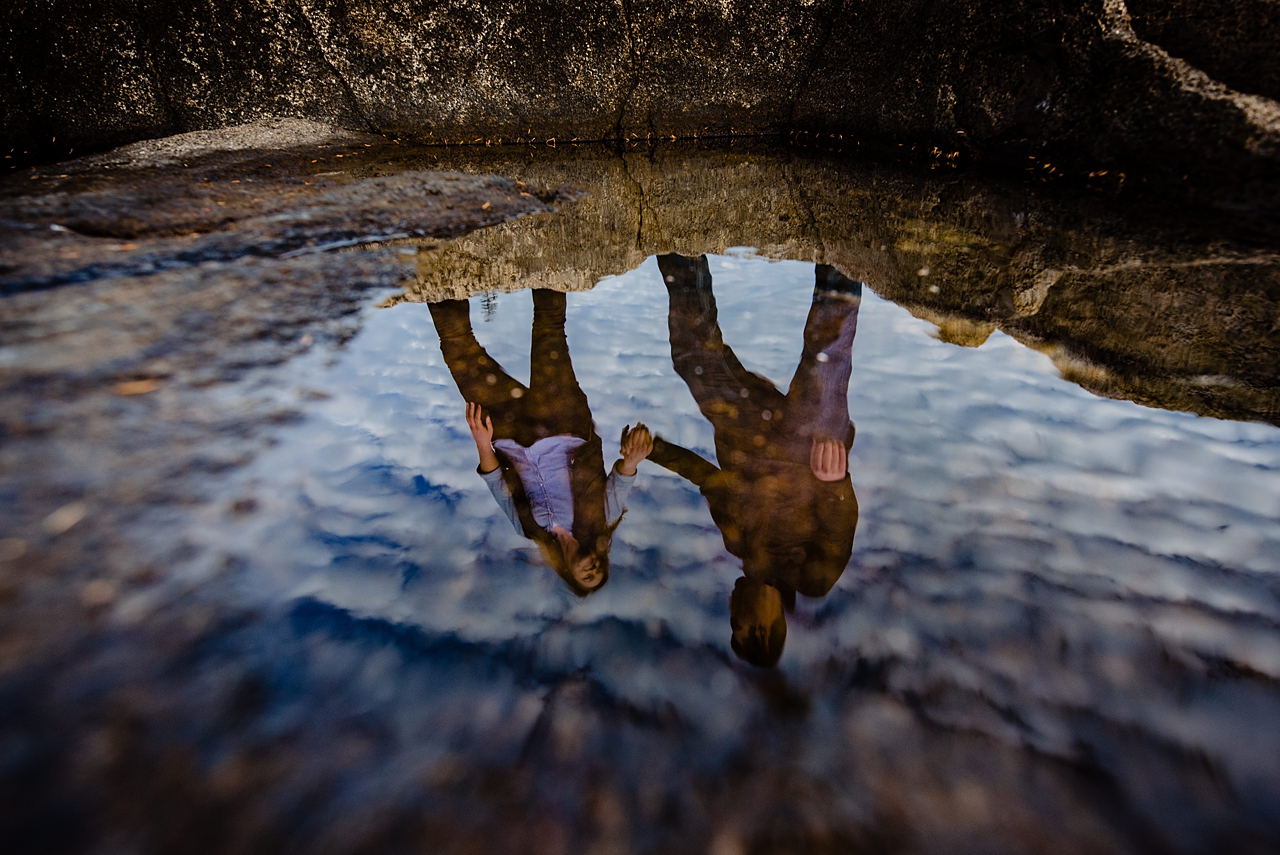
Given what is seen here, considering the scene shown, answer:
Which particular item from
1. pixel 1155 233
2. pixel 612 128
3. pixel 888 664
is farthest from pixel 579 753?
pixel 612 128

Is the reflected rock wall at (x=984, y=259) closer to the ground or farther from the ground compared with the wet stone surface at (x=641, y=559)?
farther from the ground

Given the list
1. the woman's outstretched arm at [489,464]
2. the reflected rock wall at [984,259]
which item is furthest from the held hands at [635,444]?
the reflected rock wall at [984,259]

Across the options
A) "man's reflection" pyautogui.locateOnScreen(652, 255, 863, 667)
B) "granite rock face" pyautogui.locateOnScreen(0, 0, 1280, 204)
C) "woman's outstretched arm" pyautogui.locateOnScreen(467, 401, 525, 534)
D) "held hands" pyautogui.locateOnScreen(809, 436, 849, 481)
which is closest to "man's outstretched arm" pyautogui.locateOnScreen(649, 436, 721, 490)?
"man's reflection" pyautogui.locateOnScreen(652, 255, 863, 667)

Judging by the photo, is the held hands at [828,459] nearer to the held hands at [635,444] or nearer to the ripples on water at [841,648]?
the ripples on water at [841,648]

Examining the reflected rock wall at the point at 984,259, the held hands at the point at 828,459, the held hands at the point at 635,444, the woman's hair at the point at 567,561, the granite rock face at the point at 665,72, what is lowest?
the woman's hair at the point at 567,561

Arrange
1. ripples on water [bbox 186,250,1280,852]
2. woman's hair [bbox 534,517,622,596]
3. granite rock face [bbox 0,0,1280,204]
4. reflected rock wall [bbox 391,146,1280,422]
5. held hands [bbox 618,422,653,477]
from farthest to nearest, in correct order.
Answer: granite rock face [bbox 0,0,1280,204]
reflected rock wall [bbox 391,146,1280,422]
held hands [bbox 618,422,653,477]
woman's hair [bbox 534,517,622,596]
ripples on water [bbox 186,250,1280,852]

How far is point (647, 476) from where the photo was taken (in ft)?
3.60

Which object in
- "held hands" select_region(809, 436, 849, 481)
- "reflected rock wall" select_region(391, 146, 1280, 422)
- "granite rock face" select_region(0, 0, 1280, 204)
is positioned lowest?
"held hands" select_region(809, 436, 849, 481)

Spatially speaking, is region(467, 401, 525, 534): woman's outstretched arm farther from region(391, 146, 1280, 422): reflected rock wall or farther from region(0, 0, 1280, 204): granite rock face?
region(0, 0, 1280, 204): granite rock face

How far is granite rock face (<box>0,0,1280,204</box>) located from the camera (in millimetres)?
2479

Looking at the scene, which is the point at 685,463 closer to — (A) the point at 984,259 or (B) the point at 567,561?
(B) the point at 567,561

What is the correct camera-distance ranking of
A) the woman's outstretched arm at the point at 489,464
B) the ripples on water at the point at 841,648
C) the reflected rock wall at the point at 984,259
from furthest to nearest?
A: the reflected rock wall at the point at 984,259, the woman's outstretched arm at the point at 489,464, the ripples on water at the point at 841,648

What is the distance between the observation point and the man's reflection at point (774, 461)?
0.85m

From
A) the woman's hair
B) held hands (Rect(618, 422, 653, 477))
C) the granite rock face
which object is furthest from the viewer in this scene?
the granite rock face
